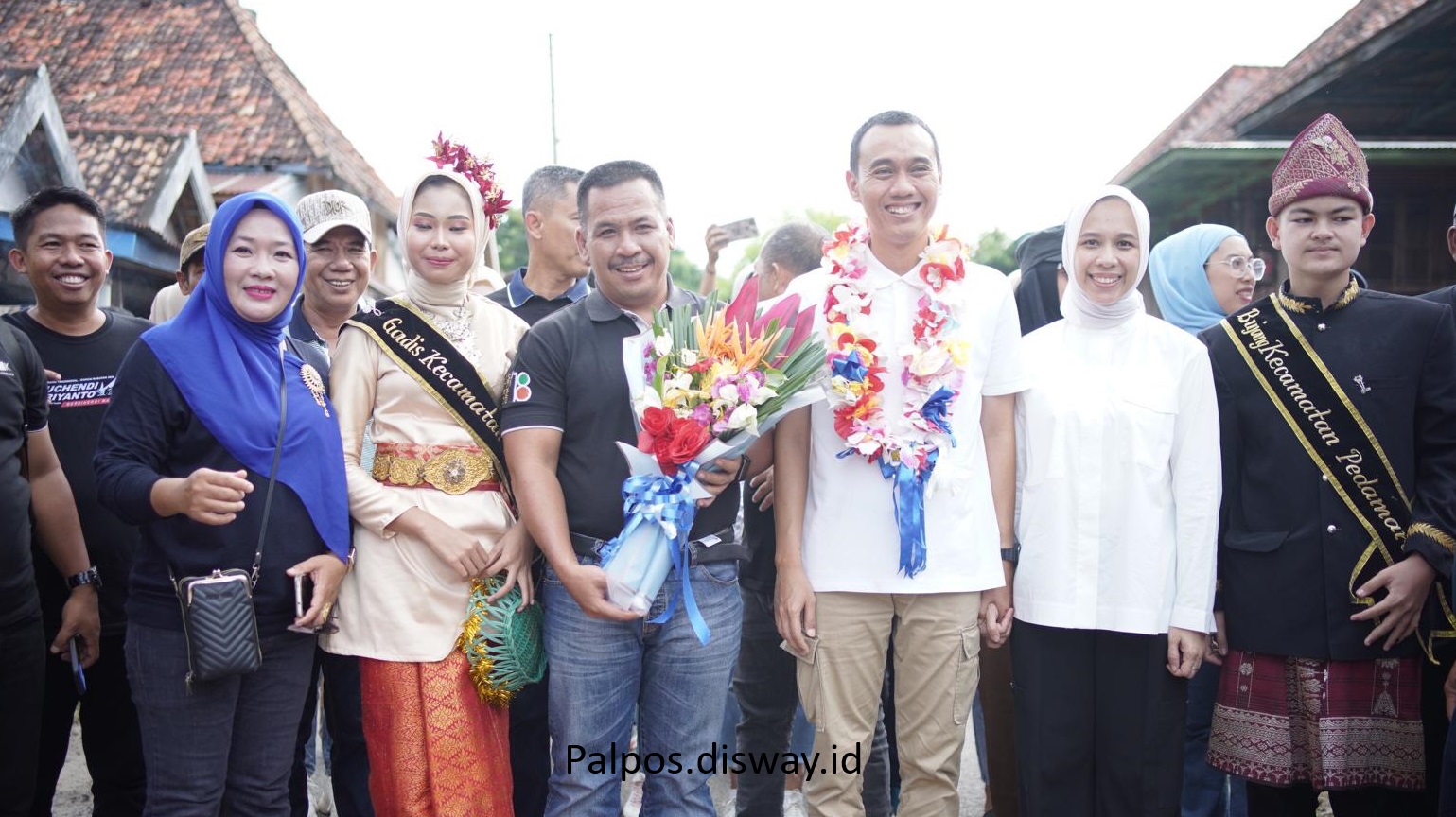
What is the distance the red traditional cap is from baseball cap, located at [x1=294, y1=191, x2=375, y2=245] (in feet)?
10.7

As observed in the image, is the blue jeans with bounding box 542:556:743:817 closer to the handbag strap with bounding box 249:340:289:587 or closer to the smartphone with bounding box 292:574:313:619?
the smartphone with bounding box 292:574:313:619

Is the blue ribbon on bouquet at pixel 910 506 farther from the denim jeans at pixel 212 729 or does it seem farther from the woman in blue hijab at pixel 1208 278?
the woman in blue hijab at pixel 1208 278

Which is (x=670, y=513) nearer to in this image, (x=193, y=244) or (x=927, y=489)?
(x=927, y=489)

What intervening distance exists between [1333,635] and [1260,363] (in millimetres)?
910

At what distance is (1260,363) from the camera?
11.2 ft

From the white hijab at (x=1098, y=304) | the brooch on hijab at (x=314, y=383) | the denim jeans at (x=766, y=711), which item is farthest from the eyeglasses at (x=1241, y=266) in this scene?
the brooch on hijab at (x=314, y=383)

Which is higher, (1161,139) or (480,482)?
(1161,139)

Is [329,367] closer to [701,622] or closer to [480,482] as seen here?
[480,482]

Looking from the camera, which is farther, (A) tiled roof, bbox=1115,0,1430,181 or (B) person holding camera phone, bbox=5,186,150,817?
(A) tiled roof, bbox=1115,0,1430,181

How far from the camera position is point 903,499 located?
10.1 feet

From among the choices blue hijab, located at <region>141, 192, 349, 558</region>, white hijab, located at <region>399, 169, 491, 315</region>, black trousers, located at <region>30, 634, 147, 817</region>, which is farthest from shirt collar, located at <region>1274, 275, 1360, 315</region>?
black trousers, located at <region>30, 634, 147, 817</region>

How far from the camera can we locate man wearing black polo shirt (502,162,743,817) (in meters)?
2.97

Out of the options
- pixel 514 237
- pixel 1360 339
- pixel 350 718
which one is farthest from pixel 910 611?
pixel 514 237

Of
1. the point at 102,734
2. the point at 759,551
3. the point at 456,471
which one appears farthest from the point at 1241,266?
the point at 102,734
